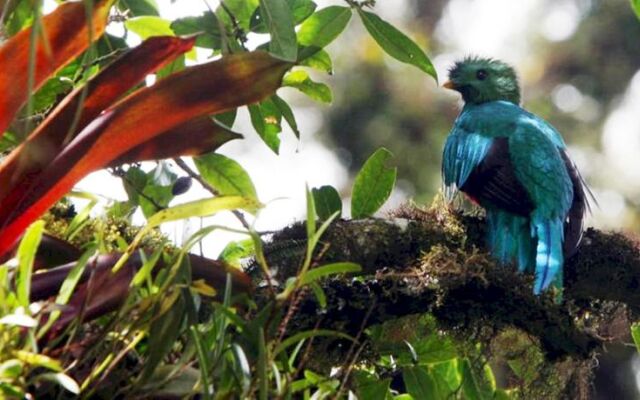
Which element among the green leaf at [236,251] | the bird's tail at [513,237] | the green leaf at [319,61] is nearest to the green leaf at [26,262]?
the green leaf at [236,251]

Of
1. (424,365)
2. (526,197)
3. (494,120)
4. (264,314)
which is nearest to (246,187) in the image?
(424,365)

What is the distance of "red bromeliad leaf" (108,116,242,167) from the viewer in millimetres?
1780

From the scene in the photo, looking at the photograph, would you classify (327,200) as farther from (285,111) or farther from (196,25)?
(196,25)

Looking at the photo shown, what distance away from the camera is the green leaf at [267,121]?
9.07 ft

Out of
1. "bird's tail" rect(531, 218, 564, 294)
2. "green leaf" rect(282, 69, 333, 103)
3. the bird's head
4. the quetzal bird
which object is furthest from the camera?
the bird's head

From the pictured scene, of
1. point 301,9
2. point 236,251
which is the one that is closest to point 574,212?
point 301,9

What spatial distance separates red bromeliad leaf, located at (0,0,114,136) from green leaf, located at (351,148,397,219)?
104cm

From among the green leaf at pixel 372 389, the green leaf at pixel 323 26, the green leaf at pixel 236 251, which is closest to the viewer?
the green leaf at pixel 372 389

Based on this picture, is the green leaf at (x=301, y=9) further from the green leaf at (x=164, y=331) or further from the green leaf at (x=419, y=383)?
the green leaf at (x=164, y=331)

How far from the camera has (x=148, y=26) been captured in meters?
2.63

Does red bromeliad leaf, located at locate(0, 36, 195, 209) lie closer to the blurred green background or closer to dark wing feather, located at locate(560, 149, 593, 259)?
dark wing feather, located at locate(560, 149, 593, 259)

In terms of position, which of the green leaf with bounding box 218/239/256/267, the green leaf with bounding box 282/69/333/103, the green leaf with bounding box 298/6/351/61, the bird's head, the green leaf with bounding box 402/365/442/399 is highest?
the bird's head

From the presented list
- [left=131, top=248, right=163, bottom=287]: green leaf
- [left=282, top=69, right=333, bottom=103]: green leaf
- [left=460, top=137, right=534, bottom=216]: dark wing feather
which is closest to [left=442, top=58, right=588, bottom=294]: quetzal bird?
[left=460, top=137, right=534, bottom=216]: dark wing feather

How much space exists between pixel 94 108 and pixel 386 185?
3.30 ft
